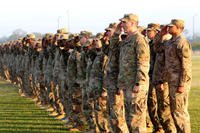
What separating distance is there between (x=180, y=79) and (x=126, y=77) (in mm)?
1126

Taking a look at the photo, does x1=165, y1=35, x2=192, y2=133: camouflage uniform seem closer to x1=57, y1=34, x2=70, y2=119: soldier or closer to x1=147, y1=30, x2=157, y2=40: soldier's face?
x1=147, y1=30, x2=157, y2=40: soldier's face

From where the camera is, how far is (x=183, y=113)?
7.96 metres

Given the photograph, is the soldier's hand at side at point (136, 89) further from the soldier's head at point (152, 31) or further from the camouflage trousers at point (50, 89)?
the camouflage trousers at point (50, 89)

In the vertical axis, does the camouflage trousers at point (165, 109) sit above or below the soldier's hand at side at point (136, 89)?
below

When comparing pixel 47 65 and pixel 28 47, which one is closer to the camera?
pixel 47 65

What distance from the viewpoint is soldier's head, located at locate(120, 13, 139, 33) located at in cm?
714

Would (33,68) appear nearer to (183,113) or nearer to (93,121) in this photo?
(93,121)

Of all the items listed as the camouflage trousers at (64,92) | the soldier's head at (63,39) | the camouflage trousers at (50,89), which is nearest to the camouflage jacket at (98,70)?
the camouflage trousers at (64,92)

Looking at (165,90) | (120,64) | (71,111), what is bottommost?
(71,111)

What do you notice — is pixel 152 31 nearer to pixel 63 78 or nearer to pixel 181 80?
pixel 181 80

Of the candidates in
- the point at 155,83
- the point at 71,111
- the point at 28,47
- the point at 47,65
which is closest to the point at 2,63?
the point at 28,47

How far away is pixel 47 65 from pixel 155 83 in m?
5.13

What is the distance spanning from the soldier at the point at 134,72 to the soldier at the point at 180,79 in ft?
3.32

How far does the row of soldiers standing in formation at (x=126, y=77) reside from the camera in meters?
7.12
